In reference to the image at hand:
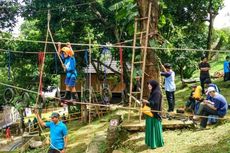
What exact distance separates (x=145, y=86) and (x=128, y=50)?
21.5 ft

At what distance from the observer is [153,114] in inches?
311

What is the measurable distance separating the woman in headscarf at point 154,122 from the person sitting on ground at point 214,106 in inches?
53.3

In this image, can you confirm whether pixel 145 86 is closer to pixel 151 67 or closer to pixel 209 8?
pixel 151 67

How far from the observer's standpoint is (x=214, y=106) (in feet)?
28.6

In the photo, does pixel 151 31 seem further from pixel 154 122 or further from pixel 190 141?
pixel 190 141

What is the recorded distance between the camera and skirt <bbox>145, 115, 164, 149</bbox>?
810 cm

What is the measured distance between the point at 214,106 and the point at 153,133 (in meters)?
1.65

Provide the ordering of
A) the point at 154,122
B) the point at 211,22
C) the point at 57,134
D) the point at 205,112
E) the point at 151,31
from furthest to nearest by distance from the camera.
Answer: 1. the point at 211,22
2. the point at 151,31
3. the point at 205,112
4. the point at 154,122
5. the point at 57,134

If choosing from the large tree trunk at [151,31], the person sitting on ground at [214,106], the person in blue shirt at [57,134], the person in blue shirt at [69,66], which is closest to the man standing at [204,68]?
the large tree trunk at [151,31]

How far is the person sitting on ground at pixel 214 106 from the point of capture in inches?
342

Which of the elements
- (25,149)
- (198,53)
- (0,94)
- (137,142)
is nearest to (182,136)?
(137,142)

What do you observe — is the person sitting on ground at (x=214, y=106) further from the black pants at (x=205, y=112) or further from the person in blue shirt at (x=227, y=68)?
the person in blue shirt at (x=227, y=68)

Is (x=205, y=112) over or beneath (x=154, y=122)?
over

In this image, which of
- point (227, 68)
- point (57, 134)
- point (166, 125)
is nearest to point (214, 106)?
point (166, 125)
